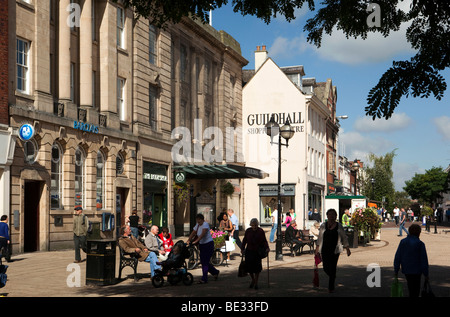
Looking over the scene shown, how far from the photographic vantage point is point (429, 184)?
13750cm

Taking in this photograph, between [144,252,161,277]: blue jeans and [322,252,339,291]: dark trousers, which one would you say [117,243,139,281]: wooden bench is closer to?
[144,252,161,277]: blue jeans

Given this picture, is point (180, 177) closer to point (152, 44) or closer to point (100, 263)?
point (152, 44)

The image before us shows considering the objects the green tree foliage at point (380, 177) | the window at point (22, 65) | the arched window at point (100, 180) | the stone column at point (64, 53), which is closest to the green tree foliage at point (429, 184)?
the green tree foliage at point (380, 177)

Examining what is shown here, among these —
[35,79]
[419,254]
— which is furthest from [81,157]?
[419,254]

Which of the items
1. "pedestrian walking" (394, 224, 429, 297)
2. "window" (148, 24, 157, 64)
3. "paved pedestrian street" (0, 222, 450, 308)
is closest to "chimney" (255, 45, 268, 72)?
"window" (148, 24, 157, 64)

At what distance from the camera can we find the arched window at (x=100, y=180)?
2828 centimetres

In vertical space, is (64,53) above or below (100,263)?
above

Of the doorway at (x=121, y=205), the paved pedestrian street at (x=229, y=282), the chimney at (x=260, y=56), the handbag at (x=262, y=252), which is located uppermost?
the chimney at (x=260, y=56)

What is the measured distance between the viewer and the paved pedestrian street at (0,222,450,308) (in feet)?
42.1

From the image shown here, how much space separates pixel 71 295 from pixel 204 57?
99.9 feet

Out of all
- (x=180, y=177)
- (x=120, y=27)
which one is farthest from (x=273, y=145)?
(x=120, y=27)

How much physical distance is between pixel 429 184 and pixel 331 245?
132m

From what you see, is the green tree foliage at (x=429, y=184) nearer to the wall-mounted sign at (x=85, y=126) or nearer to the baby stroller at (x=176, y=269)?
the wall-mounted sign at (x=85, y=126)

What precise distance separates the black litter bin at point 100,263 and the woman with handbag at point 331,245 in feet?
17.0
